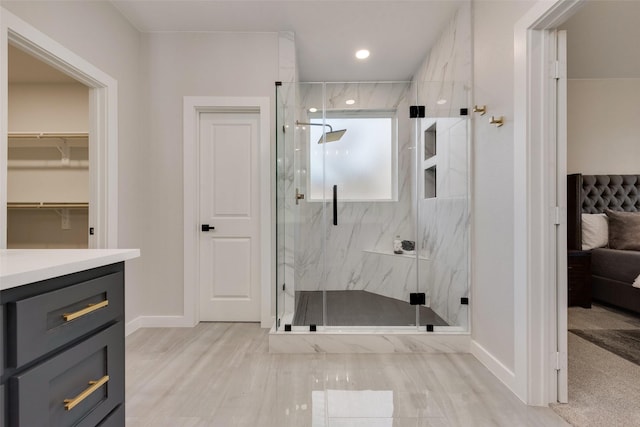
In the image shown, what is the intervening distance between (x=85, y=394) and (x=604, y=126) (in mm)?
5537

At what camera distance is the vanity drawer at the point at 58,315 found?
71 centimetres

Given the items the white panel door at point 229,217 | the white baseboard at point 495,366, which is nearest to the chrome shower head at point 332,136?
the white panel door at point 229,217

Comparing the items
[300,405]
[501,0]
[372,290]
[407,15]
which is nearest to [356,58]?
[407,15]

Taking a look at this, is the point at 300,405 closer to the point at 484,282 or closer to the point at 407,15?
the point at 484,282

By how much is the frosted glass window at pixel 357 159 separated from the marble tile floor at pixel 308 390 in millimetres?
1514

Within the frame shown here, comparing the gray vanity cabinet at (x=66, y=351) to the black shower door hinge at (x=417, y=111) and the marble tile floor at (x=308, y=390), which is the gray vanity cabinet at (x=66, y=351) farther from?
the black shower door hinge at (x=417, y=111)

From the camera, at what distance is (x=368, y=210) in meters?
3.37

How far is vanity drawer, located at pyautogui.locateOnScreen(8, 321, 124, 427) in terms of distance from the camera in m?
0.73

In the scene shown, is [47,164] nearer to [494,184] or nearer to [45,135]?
[45,135]

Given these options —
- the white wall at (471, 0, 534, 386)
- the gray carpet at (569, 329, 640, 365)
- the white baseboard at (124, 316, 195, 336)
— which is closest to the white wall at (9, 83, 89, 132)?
the white baseboard at (124, 316, 195, 336)

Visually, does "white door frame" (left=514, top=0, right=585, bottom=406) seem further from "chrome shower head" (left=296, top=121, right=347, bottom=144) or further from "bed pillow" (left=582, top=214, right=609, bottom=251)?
"bed pillow" (left=582, top=214, right=609, bottom=251)

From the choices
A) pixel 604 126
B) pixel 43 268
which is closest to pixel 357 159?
pixel 43 268

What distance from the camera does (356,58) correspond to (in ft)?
11.4

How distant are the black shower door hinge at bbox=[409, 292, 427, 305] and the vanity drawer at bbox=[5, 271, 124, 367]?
2229 mm
